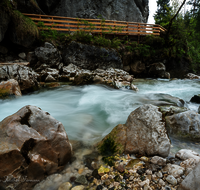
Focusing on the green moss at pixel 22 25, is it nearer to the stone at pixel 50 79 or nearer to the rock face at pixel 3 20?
the rock face at pixel 3 20

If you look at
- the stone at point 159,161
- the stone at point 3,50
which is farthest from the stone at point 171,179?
the stone at point 3,50

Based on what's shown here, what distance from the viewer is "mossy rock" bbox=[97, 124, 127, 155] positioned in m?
2.28

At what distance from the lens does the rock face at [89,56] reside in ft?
35.0

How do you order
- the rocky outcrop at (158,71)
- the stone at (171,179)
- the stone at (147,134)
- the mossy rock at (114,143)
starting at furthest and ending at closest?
1. the rocky outcrop at (158,71)
2. the mossy rock at (114,143)
3. the stone at (147,134)
4. the stone at (171,179)

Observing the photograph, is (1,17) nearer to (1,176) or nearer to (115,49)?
(115,49)

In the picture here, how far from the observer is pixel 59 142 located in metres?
1.96

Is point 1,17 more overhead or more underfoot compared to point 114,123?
more overhead

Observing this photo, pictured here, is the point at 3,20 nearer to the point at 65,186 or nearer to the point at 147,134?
the point at 65,186

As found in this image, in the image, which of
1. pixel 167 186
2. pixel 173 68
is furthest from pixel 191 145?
pixel 173 68

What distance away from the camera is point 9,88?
5203 mm

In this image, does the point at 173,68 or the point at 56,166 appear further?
the point at 173,68

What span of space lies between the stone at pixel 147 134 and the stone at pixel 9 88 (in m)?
4.90

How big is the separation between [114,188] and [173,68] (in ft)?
54.6

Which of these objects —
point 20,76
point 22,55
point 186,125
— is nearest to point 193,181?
point 186,125
